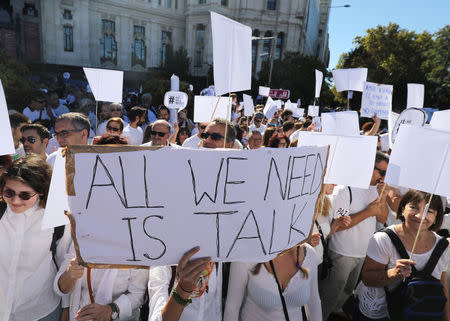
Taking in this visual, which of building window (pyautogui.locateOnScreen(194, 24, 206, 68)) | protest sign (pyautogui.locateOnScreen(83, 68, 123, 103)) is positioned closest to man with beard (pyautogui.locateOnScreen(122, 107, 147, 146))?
protest sign (pyautogui.locateOnScreen(83, 68, 123, 103))

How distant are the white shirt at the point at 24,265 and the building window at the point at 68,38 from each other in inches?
1485

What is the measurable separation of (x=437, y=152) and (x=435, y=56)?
97.9 feet

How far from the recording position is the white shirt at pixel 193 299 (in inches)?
57.4

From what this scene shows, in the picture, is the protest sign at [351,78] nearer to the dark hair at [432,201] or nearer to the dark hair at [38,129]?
the dark hair at [432,201]

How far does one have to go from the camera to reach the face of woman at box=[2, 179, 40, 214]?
1593 mm

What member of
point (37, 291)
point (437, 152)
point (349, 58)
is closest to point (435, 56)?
point (349, 58)

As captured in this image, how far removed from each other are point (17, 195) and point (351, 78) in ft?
20.0

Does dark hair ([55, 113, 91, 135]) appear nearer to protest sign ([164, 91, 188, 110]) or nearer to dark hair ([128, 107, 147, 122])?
dark hair ([128, 107, 147, 122])

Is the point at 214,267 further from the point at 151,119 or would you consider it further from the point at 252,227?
the point at 151,119

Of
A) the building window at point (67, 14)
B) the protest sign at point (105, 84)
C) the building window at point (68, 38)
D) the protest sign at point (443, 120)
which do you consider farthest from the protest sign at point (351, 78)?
the building window at point (67, 14)

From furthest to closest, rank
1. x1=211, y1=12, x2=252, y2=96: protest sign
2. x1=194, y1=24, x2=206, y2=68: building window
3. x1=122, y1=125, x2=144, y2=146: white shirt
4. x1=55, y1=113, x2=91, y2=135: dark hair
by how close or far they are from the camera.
→ x1=194, y1=24, x2=206, y2=68: building window
x1=122, y1=125, x2=144, y2=146: white shirt
x1=55, y1=113, x2=91, y2=135: dark hair
x1=211, y1=12, x2=252, y2=96: protest sign

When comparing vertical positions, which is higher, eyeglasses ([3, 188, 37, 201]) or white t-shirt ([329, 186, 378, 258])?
eyeglasses ([3, 188, 37, 201])

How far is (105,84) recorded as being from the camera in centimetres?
507

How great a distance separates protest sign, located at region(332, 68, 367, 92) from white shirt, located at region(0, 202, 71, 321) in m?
5.93
